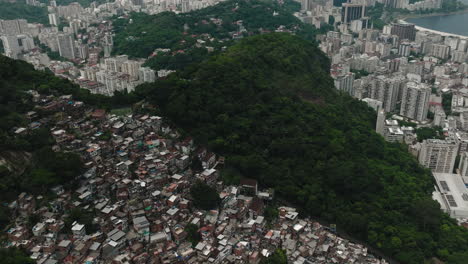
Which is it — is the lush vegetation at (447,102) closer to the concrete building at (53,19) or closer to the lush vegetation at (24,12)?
the concrete building at (53,19)

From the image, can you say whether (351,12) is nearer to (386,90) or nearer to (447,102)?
(447,102)

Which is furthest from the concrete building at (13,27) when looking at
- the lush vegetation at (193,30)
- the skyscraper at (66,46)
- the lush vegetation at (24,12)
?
the lush vegetation at (193,30)

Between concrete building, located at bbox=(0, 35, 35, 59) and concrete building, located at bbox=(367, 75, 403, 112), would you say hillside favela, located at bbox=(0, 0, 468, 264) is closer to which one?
concrete building, located at bbox=(367, 75, 403, 112)

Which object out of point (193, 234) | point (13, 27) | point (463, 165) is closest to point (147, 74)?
point (193, 234)

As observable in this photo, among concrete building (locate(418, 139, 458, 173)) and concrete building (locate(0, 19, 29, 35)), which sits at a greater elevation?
concrete building (locate(0, 19, 29, 35))

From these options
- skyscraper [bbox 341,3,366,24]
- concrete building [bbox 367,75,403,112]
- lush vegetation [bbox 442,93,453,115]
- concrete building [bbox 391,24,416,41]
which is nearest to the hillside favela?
lush vegetation [bbox 442,93,453,115]

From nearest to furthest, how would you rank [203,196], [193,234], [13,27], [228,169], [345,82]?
[193,234] < [203,196] < [228,169] < [345,82] < [13,27]
